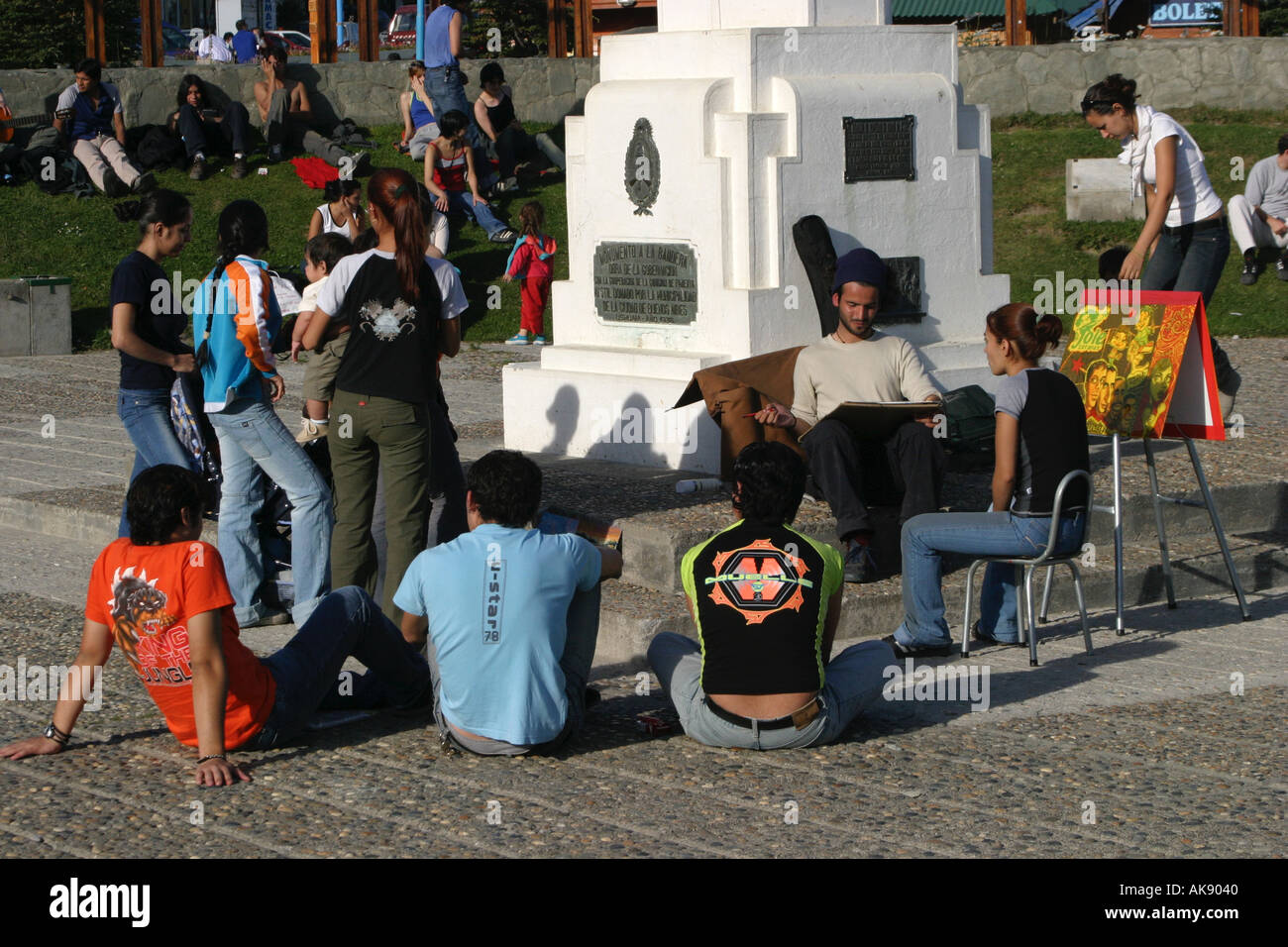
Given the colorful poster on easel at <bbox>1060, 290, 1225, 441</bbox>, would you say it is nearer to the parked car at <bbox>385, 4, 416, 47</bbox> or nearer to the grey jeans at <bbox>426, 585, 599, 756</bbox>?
the grey jeans at <bbox>426, 585, 599, 756</bbox>

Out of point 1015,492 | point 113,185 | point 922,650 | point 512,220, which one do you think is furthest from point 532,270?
point 922,650

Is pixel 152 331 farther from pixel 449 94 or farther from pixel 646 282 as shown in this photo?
pixel 449 94

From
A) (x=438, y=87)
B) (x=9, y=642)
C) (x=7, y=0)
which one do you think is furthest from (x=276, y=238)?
(x=9, y=642)

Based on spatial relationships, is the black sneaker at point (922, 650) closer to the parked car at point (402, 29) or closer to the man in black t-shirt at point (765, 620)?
the man in black t-shirt at point (765, 620)

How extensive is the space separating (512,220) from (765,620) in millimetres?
14984

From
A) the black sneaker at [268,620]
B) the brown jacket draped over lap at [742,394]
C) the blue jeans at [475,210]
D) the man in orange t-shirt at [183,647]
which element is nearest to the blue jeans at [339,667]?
the man in orange t-shirt at [183,647]

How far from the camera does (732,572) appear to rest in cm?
532

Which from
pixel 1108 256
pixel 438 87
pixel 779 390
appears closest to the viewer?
pixel 779 390

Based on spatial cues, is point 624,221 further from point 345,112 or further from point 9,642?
point 345,112

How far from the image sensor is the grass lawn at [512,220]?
16.9m

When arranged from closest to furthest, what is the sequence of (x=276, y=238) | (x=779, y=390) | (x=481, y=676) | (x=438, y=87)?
(x=481, y=676)
(x=779, y=390)
(x=276, y=238)
(x=438, y=87)

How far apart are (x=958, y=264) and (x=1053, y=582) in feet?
7.82

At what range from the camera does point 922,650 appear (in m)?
6.67

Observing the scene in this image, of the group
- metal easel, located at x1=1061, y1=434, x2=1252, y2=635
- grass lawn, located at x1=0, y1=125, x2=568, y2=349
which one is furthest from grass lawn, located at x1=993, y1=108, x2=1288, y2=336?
metal easel, located at x1=1061, y1=434, x2=1252, y2=635
